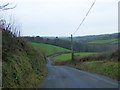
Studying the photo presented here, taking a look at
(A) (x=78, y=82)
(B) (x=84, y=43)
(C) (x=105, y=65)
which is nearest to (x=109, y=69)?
(C) (x=105, y=65)

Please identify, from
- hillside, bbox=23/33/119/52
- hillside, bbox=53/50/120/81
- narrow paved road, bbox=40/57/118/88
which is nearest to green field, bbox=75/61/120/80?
hillside, bbox=53/50/120/81

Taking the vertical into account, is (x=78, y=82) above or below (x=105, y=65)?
above

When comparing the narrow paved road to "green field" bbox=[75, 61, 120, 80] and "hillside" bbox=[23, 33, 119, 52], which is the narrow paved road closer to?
"green field" bbox=[75, 61, 120, 80]

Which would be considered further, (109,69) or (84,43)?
(84,43)

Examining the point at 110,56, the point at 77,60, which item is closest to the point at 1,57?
the point at 110,56

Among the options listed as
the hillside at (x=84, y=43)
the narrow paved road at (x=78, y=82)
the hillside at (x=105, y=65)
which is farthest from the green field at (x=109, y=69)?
the hillside at (x=84, y=43)

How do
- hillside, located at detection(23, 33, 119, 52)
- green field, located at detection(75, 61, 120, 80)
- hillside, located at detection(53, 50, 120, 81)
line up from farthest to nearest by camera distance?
hillside, located at detection(23, 33, 119, 52) < hillside, located at detection(53, 50, 120, 81) < green field, located at detection(75, 61, 120, 80)

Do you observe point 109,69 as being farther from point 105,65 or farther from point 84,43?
point 84,43

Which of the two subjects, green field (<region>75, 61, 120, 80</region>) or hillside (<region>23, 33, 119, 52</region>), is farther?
hillside (<region>23, 33, 119, 52</region>)

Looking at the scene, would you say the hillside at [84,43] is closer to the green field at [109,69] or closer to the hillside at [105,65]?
the hillside at [105,65]

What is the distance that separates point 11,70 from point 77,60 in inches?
2274

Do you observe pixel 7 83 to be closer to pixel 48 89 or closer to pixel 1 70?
pixel 1 70

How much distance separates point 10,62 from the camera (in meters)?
15.4

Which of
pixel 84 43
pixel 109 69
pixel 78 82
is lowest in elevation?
pixel 109 69
